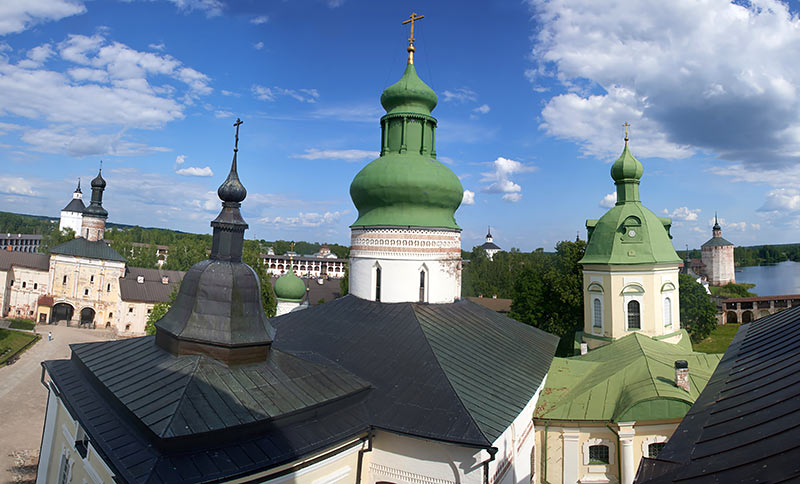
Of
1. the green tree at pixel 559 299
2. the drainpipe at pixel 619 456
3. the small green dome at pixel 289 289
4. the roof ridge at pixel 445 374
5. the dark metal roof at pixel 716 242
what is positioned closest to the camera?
the roof ridge at pixel 445 374

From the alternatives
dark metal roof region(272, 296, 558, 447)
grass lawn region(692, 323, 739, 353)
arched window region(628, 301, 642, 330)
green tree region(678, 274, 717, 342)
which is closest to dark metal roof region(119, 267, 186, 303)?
dark metal roof region(272, 296, 558, 447)

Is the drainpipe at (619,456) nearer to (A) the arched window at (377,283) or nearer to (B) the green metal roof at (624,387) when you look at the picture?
(B) the green metal roof at (624,387)

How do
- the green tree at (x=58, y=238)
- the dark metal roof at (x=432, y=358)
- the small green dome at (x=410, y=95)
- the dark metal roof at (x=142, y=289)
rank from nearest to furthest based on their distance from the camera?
the dark metal roof at (x=432, y=358) → the small green dome at (x=410, y=95) → the dark metal roof at (x=142, y=289) → the green tree at (x=58, y=238)

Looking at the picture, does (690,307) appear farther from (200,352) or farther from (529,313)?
(200,352)

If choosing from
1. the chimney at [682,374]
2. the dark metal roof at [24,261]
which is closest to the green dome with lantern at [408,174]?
the chimney at [682,374]

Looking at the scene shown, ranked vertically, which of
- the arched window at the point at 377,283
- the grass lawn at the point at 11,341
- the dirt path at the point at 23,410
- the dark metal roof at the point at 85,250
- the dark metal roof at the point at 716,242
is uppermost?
the dark metal roof at the point at 716,242

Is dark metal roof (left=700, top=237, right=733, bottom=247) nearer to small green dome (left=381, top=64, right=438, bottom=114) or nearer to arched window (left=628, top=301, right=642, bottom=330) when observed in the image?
arched window (left=628, top=301, right=642, bottom=330)

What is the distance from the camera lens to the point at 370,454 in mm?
8320

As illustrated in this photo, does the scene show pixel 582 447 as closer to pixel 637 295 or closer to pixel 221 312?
pixel 637 295

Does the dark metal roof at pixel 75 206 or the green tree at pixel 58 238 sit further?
the green tree at pixel 58 238

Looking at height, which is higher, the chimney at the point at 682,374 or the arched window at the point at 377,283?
the arched window at the point at 377,283

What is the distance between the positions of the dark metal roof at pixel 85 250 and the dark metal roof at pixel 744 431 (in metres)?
48.3

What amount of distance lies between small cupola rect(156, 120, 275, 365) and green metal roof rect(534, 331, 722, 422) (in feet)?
26.2

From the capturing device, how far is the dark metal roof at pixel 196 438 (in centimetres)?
A: 582
